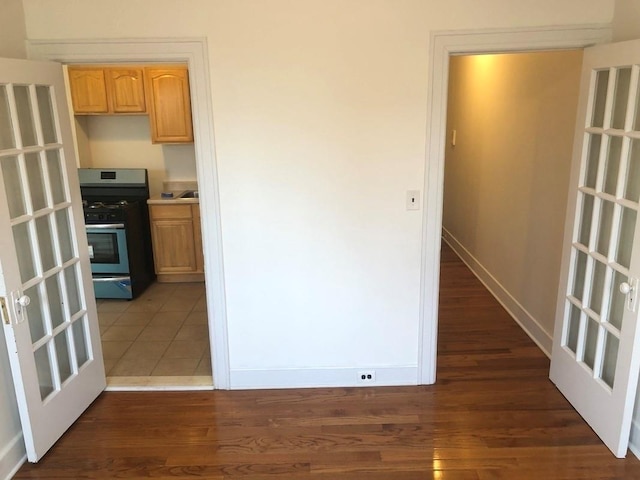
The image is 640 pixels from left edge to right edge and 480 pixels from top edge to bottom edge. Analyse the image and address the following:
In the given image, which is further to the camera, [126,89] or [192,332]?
[126,89]

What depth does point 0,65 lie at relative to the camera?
7.48 feet

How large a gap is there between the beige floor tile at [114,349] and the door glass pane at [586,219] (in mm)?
3111

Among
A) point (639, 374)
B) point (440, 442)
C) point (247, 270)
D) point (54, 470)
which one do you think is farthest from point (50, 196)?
point (639, 374)

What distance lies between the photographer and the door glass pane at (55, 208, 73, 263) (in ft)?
9.25

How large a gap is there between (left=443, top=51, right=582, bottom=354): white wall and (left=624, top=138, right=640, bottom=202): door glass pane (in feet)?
2.60

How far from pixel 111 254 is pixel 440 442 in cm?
336

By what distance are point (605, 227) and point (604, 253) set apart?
5.4 inches

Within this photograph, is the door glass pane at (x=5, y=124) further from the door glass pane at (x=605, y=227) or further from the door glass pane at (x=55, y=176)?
the door glass pane at (x=605, y=227)

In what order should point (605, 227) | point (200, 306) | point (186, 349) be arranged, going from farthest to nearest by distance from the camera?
point (200, 306) < point (186, 349) < point (605, 227)

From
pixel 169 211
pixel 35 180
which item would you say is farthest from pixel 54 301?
pixel 169 211

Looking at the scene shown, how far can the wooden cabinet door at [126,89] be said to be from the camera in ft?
15.9

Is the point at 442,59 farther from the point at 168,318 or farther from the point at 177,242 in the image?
the point at 177,242

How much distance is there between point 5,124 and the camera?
7.93 feet

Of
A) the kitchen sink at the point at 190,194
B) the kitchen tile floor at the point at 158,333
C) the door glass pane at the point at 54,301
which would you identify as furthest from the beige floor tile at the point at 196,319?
the door glass pane at the point at 54,301
